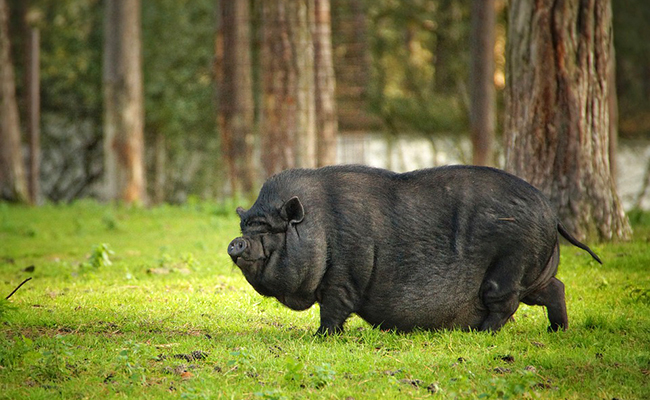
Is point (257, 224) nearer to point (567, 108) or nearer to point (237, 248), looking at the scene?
point (237, 248)

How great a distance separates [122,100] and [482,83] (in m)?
7.67

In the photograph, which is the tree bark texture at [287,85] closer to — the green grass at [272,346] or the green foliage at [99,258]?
the green foliage at [99,258]

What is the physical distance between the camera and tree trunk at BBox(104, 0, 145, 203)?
57.1 feet

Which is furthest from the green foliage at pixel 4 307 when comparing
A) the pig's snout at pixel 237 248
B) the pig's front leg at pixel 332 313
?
the pig's front leg at pixel 332 313

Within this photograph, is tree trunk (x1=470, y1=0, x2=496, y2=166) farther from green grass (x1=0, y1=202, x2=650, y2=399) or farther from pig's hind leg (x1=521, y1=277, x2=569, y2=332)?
pig's hind leg (x1=521, y1=277, x2=569, y2=332)

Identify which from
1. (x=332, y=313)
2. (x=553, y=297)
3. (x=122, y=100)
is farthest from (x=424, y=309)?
(x=122, y=100)

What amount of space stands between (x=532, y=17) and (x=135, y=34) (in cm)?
1094

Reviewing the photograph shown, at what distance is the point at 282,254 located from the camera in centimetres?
556

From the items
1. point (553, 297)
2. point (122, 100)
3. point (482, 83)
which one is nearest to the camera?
point (553, 297)

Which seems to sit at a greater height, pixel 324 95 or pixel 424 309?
pixel 324 95

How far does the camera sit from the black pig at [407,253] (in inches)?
219

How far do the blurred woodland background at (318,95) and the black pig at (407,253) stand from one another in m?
3.57

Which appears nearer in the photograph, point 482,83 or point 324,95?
point 324,95

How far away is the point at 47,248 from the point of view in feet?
37.0
